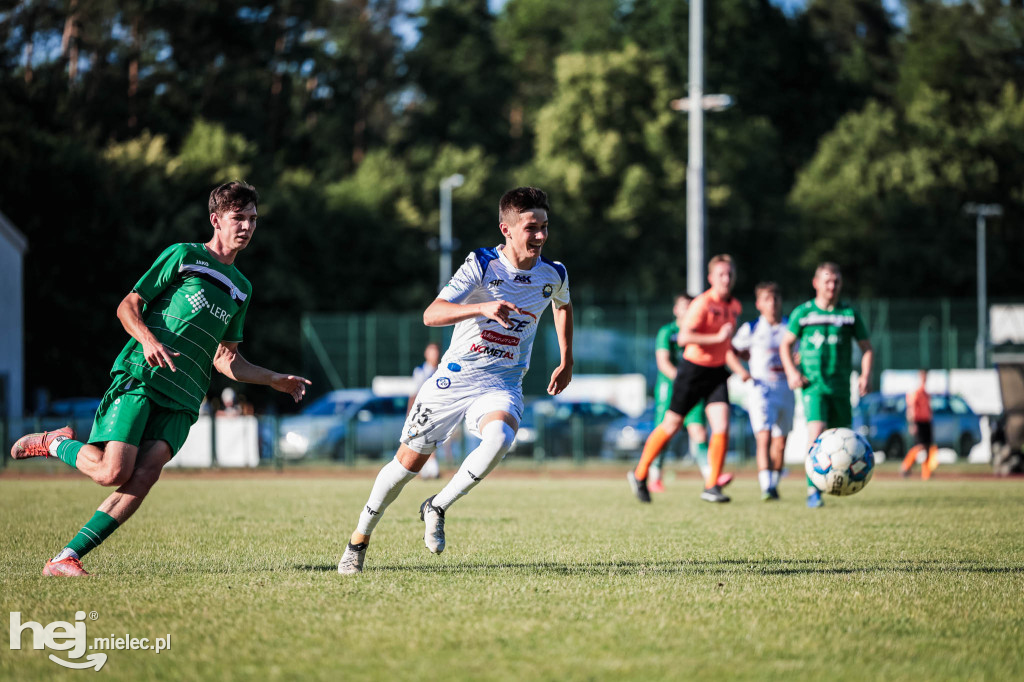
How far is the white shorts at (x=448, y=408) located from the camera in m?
7.32

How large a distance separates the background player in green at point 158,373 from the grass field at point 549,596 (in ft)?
1.68

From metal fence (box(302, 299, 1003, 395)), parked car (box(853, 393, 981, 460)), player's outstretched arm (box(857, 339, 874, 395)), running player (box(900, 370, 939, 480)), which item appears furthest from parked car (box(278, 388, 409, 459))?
player's outstretched arm (box(857, 339, 874, 395))

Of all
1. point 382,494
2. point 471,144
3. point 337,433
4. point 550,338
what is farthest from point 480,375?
point 471,144

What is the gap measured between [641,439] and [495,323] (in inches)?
759

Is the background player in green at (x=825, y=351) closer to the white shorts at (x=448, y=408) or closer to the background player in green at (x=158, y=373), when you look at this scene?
the white shorts at (x=448, y=408)

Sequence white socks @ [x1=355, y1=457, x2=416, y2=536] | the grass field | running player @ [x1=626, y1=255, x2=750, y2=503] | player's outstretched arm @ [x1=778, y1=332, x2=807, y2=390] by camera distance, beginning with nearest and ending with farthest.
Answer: the grass field < white socks @ [x1=355, y1=457, x2=416, y2=536] < player's outstretched arm @ [x1=778, y1=332, x2=807, y2=390] < running player @ [x1=626, y1=255, x2=750, y2=503]

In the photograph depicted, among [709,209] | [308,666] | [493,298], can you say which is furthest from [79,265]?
[308,666]

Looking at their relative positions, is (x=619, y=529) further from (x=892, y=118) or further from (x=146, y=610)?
(x=892, y=118)

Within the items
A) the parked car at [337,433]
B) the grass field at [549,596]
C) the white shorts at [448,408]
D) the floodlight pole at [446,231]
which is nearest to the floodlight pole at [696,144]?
the parked car at [337,433]

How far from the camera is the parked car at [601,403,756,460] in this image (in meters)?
25.9

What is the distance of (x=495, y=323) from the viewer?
7395mm

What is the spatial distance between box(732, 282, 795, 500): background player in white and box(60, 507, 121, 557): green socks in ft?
27.0

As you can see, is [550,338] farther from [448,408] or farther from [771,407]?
[448,408]

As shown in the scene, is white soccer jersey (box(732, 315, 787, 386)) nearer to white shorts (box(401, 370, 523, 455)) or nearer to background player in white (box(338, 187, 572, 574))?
background player in white (box(338, 187, 572, 574))
